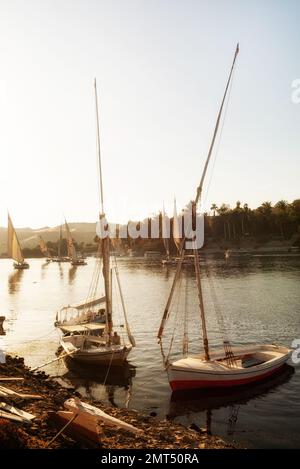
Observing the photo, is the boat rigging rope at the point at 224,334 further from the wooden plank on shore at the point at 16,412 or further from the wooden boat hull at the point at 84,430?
the wooden plank on shore at the point at 16,412

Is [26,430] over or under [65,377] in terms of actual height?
over

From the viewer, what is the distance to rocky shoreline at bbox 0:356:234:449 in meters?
17.0

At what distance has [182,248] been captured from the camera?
31.8 meters

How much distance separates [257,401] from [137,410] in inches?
346

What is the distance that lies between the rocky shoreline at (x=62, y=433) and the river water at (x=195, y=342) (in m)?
2.88

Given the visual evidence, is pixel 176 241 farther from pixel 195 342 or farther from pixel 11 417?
pixel 11 417

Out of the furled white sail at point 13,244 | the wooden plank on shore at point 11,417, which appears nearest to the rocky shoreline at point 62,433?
the wooden plank on shore at point 11,417

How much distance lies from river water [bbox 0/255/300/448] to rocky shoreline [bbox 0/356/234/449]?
2.88 m

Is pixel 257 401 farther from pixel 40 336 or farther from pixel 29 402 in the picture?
pixel 40 336

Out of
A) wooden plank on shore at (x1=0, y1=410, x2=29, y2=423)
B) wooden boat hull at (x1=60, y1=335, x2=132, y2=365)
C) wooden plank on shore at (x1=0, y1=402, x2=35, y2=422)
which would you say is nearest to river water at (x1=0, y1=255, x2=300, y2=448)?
wooden boat hull at (x1=60, y1=335, x2=132, y2=365)

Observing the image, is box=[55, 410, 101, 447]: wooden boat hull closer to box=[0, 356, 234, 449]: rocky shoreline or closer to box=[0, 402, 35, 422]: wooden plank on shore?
box=[0, 356, 234, 449]: rocky shoreline

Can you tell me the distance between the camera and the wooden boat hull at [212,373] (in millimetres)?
30906

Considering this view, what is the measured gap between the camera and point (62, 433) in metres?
18.7

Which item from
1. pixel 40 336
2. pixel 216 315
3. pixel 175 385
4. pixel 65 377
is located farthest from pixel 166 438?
pixel 216 315
